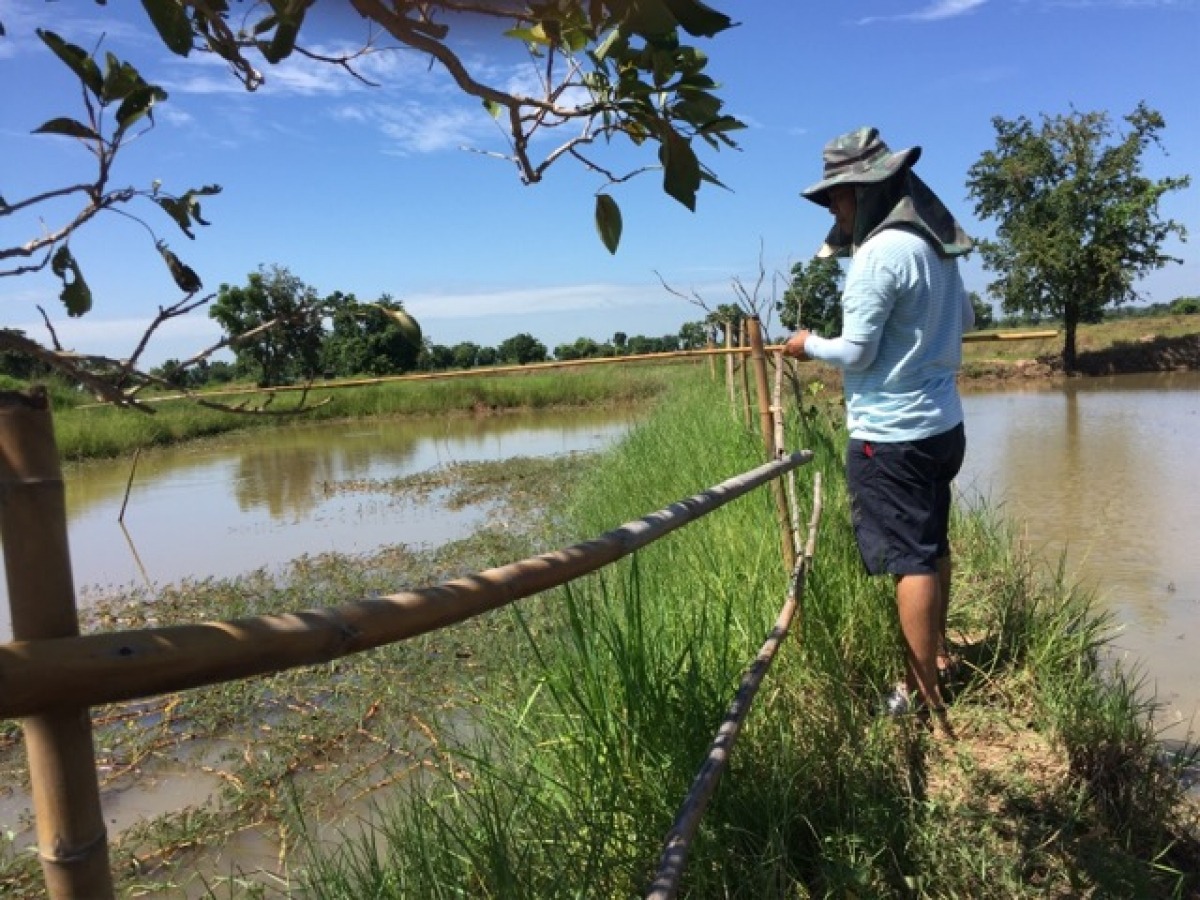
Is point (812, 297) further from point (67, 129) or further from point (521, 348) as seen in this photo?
point (521, 348)

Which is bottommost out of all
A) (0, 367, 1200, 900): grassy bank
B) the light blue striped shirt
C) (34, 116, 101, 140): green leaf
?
(0, 367, 1200, 900): grassy bank

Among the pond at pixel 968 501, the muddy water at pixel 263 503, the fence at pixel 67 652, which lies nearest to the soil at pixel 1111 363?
the pond at pixel 968 501

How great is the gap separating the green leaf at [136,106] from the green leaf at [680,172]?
52 centimetres

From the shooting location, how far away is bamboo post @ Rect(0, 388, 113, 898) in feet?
2.04

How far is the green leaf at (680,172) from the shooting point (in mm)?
828

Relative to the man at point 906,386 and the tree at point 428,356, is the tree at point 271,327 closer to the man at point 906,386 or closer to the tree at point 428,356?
the tree at point 428,356

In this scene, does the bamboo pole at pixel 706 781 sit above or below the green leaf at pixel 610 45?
below

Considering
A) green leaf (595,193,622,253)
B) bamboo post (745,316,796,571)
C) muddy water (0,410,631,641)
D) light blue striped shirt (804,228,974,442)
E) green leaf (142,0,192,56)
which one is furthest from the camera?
muddy water (0,410,631,641)

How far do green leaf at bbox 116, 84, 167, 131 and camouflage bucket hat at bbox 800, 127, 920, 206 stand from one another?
5.80ft


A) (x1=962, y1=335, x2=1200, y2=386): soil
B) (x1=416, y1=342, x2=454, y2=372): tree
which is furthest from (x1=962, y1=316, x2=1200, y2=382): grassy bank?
(x1=416, y1=342, x2=454, y2=372): tree

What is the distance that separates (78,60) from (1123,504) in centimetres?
723

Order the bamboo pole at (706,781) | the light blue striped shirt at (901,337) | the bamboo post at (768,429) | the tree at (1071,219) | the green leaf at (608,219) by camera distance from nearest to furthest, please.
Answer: the green leaf at (608,219) < the bamboo pole at (706,781) < the light blue striped shirt at (901,337) < the bamboo post at (768,429) < the tree at (1071,219)

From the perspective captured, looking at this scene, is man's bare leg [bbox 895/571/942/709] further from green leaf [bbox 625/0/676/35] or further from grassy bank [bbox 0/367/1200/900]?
green leaf [bbox 625/0/676/35]

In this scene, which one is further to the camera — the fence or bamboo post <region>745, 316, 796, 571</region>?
bamboo post <region>745, 316, 796, 571</region>
